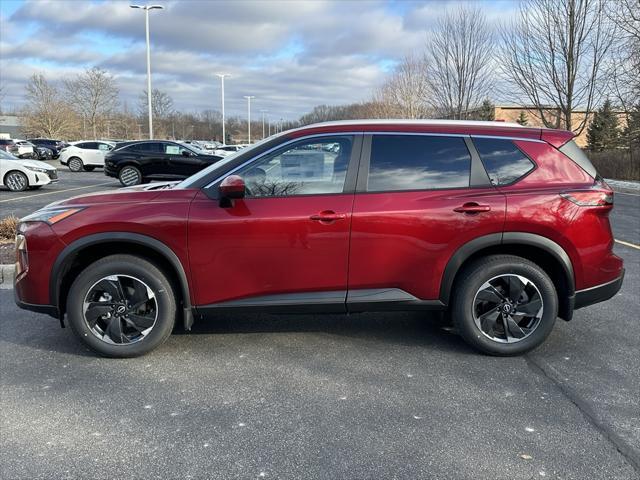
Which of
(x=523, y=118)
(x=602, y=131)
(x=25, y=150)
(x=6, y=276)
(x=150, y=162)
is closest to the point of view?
(x=6, y=276)

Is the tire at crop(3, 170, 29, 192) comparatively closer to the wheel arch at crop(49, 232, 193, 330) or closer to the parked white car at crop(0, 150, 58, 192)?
the parked white car at crop(0, 150, 58, 192)

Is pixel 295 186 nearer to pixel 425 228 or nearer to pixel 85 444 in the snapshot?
pixel 425 228

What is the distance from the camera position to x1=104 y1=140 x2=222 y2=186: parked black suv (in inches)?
723

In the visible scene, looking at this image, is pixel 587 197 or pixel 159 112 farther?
pixel 159 112

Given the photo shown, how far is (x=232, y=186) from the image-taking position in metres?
3.67

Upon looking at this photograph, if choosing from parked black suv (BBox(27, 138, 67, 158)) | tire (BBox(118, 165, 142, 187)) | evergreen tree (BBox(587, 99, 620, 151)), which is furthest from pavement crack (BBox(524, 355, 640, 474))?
parked black suv (BBox(27, 138, 67, 158))

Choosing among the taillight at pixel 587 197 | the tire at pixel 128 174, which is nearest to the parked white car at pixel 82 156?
the tire at pixel 128 174

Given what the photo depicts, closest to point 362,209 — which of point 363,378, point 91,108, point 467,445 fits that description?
point 363,378

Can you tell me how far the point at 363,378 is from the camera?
3.67 meters

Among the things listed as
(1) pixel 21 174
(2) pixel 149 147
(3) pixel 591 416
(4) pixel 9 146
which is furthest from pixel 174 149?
(4) pixel 9 146

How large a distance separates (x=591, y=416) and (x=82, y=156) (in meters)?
30.3

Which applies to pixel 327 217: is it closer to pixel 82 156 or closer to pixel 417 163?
pixel 417 163

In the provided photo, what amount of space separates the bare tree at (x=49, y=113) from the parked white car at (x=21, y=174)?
50777mm

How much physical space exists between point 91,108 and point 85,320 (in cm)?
6525
